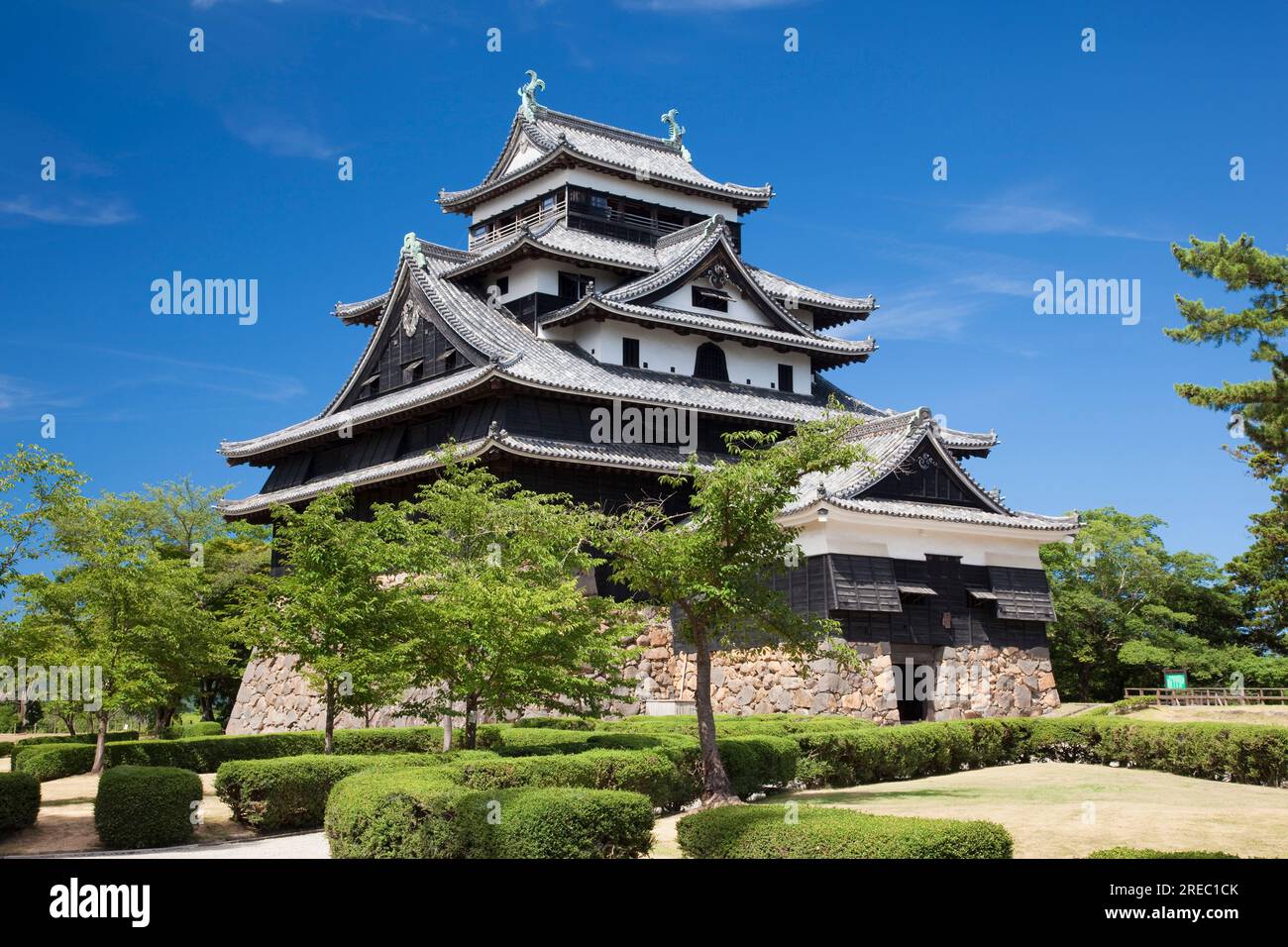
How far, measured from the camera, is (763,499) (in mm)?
20266

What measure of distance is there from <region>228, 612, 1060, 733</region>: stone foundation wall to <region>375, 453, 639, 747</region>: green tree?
31.0 ft

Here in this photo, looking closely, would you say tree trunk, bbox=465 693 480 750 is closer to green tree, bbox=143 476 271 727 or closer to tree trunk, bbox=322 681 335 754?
tree trunk, bbox=322 681 335 754

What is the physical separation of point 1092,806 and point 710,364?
85.7ft

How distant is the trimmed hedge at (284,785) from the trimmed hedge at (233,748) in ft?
18.1

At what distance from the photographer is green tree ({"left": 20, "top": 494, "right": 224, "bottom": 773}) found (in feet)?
81.8

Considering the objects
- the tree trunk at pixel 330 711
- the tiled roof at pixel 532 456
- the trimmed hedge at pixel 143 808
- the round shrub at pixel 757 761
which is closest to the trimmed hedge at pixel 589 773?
the round shrub at pixel 757 761

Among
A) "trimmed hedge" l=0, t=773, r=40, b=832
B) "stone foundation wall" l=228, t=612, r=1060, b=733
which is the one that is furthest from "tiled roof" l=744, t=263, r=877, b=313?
"trimmed hedge" l=0, t=773, r=40, b=832

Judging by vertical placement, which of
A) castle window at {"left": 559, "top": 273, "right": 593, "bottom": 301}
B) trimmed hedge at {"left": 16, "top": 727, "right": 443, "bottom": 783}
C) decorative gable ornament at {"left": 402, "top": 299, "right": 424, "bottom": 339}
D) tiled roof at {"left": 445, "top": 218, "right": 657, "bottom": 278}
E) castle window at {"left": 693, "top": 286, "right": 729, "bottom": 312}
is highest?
tiled roof at {"left": 445, "top": 218, "right": 657, "bottom": 278}

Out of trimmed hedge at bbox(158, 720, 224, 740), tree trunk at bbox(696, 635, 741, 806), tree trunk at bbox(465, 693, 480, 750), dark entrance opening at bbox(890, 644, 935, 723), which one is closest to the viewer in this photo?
tree trunk at bbox(696, 635, 741, 806)

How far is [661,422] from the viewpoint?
38.4m

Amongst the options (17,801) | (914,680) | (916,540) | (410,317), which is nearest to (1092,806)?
(914,680)

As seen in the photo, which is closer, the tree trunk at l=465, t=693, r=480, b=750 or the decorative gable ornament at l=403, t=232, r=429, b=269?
the tree trunk at l=465, t=693, r=480, b=750

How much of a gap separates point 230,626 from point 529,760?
12.0 meters

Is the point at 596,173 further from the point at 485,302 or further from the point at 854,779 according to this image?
the point at 854,779
